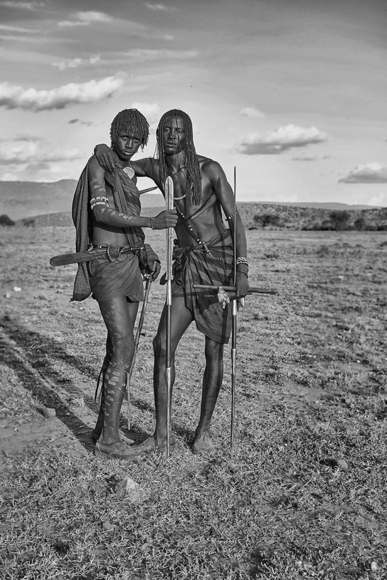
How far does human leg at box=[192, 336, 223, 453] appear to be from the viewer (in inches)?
191

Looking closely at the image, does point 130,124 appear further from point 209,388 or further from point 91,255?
point 209,388

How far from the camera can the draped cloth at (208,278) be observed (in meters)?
4.78

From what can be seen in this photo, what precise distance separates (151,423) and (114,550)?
6.98 feet

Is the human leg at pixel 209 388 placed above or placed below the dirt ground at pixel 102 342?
above

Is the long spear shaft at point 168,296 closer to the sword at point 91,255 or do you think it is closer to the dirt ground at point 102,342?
the sword at point 91,255

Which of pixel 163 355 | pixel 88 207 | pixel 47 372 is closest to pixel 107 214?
pixel 88 207

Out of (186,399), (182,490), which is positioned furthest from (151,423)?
(182,490)

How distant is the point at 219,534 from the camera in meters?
3.63

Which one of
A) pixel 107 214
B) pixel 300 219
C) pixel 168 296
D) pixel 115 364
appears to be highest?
pixel 107 214

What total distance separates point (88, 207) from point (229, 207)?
1.02 meters

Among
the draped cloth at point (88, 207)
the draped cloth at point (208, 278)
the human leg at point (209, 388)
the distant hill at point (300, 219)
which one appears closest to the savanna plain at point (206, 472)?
the human leg at point (209, 388)

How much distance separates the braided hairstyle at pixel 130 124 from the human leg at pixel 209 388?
64.4 inches

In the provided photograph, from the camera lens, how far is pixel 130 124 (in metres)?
4.39

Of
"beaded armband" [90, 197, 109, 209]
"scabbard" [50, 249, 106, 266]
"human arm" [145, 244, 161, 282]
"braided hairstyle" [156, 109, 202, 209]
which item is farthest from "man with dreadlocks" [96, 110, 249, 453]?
"scabbard" [50, 249, 106, 266]
